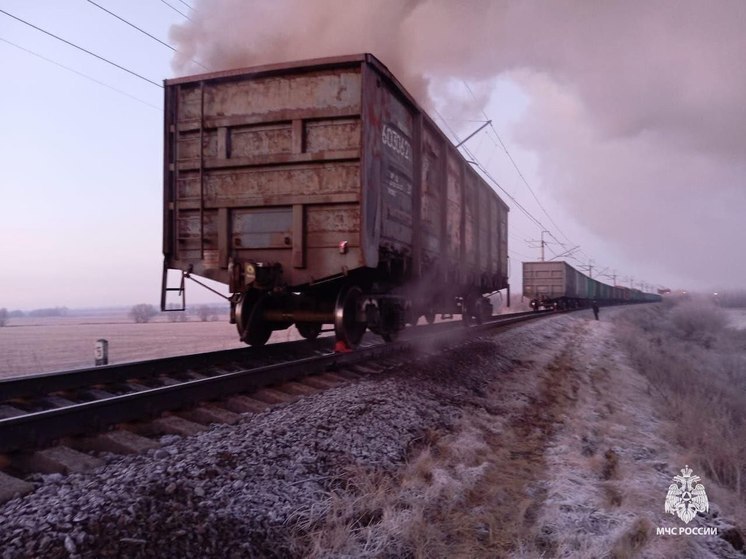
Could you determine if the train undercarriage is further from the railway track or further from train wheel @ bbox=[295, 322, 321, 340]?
the railway track

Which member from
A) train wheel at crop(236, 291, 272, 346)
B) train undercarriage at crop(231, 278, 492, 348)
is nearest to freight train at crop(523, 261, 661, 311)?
train undercarriage at crop(231, 278, 492, 348)

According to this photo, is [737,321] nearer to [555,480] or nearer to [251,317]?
[251,317]

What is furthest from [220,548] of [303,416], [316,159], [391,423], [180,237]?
[180,237]

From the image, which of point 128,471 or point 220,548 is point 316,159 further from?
point 220,548

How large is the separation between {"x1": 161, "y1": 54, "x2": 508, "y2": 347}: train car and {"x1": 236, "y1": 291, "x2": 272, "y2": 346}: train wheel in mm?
22

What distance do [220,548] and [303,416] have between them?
2.04 metres

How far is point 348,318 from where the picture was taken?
7289 mm

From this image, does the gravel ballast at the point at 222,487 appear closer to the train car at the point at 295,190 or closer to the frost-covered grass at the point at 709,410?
the train car at the point at 295,190

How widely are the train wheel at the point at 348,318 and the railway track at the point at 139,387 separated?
249mm

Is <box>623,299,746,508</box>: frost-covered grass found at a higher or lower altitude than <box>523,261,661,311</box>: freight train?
lower

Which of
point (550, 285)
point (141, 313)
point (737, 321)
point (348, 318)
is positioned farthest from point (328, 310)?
point (737, 321)

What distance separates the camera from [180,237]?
750 centimetres

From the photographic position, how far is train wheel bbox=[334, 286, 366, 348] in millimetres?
7074

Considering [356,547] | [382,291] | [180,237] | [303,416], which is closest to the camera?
[356,547]
